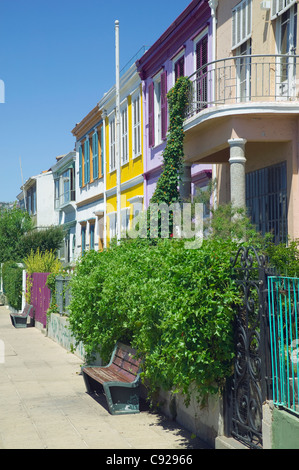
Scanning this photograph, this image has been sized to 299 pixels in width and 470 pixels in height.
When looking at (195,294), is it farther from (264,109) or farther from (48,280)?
(48,280)

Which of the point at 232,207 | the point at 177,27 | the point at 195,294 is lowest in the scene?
the point at 195,294

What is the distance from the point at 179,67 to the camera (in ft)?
60.1

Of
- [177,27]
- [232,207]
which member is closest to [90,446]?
[232,207]

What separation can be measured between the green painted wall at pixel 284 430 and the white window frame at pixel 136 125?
56.8ft

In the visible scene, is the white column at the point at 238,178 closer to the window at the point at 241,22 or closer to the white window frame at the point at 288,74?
the white window frame at the point at 288,74

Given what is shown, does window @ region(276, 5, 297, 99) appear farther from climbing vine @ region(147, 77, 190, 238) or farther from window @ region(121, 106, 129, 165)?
window @ region(121, 106, 129, 165)

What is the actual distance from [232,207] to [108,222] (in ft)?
48.5

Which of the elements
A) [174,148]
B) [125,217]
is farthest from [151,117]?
[174,148]

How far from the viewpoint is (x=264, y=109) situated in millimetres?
12164

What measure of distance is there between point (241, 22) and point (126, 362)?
29.3ft

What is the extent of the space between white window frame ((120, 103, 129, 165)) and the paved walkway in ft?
41.7

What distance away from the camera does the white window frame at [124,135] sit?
23944 mm

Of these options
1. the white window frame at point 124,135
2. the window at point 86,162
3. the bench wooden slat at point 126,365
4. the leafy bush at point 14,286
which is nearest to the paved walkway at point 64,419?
the bench wooden slat at point 126,365

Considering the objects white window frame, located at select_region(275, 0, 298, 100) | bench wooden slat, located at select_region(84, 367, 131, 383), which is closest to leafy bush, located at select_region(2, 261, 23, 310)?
white window frame, located at select_region(275, 0, 298, 100)
